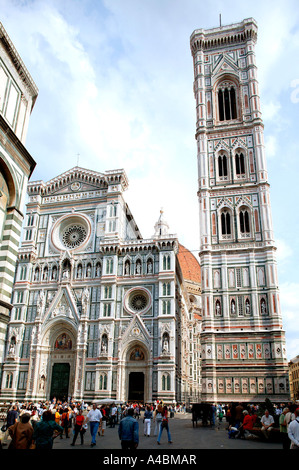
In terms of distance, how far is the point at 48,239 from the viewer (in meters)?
42.6

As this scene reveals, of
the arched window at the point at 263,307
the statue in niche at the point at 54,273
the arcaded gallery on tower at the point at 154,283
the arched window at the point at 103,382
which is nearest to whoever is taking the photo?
the arcaded gallery on tower at the point at 154,283

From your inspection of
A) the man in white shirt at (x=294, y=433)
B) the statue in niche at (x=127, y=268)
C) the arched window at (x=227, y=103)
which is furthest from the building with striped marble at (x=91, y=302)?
the man in white shirt at (x=294, y=433)

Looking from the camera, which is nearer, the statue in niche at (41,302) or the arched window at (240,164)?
the statue in niche at (41,302)

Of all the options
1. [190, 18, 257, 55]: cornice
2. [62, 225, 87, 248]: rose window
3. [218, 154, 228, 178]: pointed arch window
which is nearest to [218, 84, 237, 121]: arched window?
[218, 154, 228, 178]: pointed arch window

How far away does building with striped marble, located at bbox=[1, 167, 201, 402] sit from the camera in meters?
35.4

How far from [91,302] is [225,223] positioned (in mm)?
15322

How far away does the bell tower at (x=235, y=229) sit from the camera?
33.9 m

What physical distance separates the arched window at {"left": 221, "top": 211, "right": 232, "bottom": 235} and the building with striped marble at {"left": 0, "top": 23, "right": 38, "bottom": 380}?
2698 cm

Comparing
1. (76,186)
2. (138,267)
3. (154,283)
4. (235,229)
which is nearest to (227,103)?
(235,229)

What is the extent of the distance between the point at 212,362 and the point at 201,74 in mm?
32209

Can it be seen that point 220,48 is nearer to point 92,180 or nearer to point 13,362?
point 92,180

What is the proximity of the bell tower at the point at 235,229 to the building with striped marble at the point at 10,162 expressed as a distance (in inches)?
991

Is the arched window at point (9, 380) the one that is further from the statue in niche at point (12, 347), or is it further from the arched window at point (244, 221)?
the arched window at point (244, 221)
